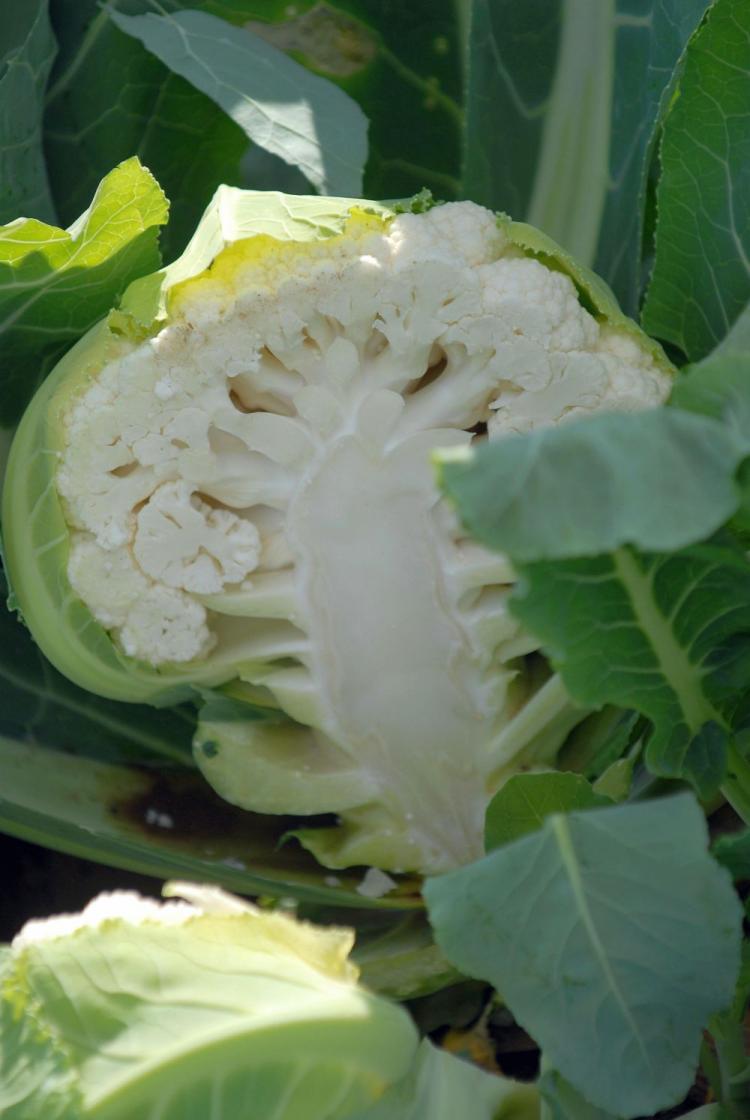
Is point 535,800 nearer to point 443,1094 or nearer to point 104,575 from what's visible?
point 443,1094

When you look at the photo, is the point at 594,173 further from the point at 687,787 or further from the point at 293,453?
the point at 687,787

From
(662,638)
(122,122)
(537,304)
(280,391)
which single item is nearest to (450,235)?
(537,304)

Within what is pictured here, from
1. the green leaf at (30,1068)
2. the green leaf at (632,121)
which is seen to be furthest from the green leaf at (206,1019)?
the green leaf at (632,121)

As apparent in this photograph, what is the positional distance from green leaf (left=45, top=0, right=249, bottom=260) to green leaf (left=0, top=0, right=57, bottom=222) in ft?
0.12

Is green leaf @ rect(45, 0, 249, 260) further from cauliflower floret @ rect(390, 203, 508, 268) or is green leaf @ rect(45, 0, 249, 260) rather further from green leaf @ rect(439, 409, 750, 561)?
green leaf @ rect(439, 409, 750, 561)

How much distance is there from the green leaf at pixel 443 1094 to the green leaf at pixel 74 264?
0.73 m

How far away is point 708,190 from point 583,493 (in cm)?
63

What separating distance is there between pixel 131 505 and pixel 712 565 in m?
0.51

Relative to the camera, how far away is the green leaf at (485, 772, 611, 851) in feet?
3.24

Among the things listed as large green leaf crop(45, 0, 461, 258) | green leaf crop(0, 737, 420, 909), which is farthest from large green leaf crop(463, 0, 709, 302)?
green leaf crop(0, 737, 420, 909)

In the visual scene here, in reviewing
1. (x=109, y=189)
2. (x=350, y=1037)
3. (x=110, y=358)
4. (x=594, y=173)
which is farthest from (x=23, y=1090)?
(x=594, y=173)

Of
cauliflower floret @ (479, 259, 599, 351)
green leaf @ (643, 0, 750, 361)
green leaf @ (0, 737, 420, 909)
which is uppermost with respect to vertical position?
green leaf @ (643, 0, 750, 361)

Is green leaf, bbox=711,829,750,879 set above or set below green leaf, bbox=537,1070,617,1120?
above

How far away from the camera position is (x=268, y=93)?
1.40m
